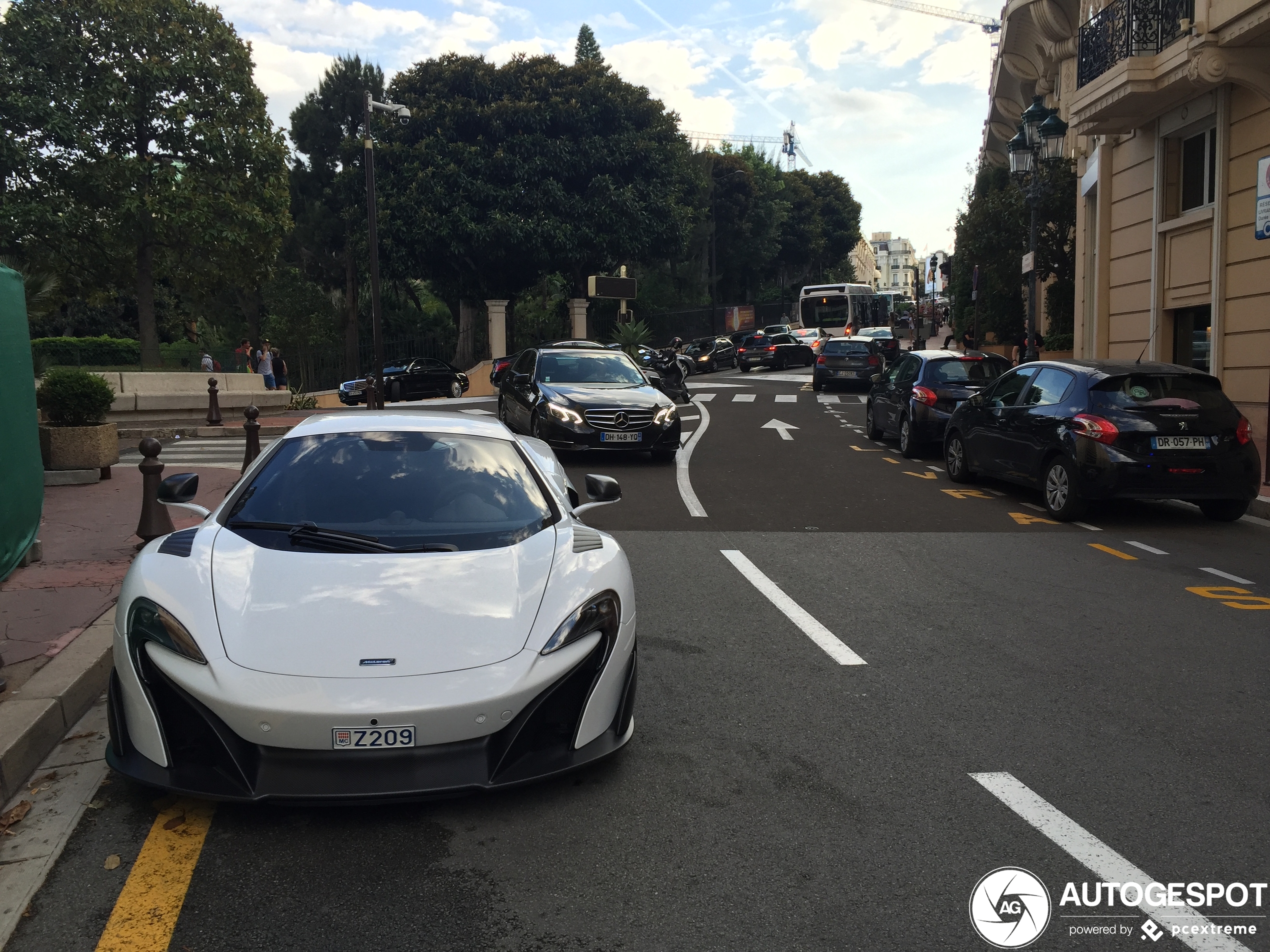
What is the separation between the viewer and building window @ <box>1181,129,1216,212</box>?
17.4 metres

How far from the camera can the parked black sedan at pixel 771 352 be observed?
149ft

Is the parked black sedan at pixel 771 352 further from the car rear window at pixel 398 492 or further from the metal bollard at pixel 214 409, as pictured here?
the car rear window at pixel 398 492

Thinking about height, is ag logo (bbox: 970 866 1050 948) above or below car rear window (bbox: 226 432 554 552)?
below

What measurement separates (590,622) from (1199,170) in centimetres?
1760

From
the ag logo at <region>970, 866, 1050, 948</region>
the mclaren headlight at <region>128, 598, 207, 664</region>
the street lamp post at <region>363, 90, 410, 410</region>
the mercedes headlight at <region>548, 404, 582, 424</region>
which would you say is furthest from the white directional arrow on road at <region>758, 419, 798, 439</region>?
the ag logo at <region>970, 866, 1050, 948</region>

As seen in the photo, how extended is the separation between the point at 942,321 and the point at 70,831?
90.5 m

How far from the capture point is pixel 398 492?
498 centimetres

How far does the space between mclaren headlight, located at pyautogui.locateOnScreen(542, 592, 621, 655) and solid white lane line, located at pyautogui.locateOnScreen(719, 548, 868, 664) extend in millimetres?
2006

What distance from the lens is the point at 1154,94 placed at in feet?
56.7

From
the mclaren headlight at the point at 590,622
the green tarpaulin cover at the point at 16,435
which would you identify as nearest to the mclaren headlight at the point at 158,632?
the mclaren headlight at the point at 590,622

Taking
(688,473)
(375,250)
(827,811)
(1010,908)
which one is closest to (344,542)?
(827,811)

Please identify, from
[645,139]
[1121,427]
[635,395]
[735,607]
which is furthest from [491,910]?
[645,139]

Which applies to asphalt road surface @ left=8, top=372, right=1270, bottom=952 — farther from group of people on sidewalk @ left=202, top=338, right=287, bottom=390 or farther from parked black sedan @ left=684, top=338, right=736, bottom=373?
parked black sedan @ left=684, top=338, right=736, bottom=373

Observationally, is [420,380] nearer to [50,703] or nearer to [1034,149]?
[1034,149]
